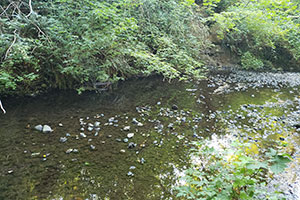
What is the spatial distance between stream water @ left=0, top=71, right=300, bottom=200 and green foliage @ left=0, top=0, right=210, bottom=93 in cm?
87

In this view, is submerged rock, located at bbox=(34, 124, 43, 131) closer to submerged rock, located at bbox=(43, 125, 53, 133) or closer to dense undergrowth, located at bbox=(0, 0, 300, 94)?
submerged rock, located at bbox=(43, 125, 53, 133)

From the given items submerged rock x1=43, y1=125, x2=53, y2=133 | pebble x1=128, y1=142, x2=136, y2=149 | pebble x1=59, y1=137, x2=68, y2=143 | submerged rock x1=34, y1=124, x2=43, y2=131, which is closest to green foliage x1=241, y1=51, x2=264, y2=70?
pebble x1=128, y1=142, x2=136, y2=149

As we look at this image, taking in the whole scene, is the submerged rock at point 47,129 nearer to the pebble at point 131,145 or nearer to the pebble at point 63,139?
the pebble at point 63,139

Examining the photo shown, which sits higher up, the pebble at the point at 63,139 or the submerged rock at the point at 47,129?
the pebble at the point at 63,139

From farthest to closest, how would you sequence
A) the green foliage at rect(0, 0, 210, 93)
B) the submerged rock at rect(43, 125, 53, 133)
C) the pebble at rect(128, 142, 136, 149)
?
the green foliage at rect(0, 0, 210, 93) < the submerged rock at rect(43, 125, 53, 133) < the pebble at rect(128, 142, 136, 149)

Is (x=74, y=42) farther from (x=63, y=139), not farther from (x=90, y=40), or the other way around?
(x=63, y=139)

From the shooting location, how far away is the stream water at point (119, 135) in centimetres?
269

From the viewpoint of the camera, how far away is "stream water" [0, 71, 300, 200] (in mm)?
2688

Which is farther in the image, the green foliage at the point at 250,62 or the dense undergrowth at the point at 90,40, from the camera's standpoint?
the green foliage at the point at 250,62

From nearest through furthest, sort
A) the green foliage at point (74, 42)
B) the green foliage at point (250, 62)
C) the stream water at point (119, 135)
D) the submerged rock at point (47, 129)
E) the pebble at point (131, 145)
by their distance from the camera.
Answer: the stream water at point (119, 135) < the pebble at point (131, 145) < the submerged rock at point (47, 129) < the green foliage at point (74, 42) < the green foliage at point (250, 62)

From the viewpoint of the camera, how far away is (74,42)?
5.22 meters

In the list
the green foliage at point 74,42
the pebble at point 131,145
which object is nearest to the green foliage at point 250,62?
the green foliage at point 74,42

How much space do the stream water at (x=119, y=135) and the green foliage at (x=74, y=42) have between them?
87 centimetres

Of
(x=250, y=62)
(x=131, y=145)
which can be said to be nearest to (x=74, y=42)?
(x=131, y=145)
